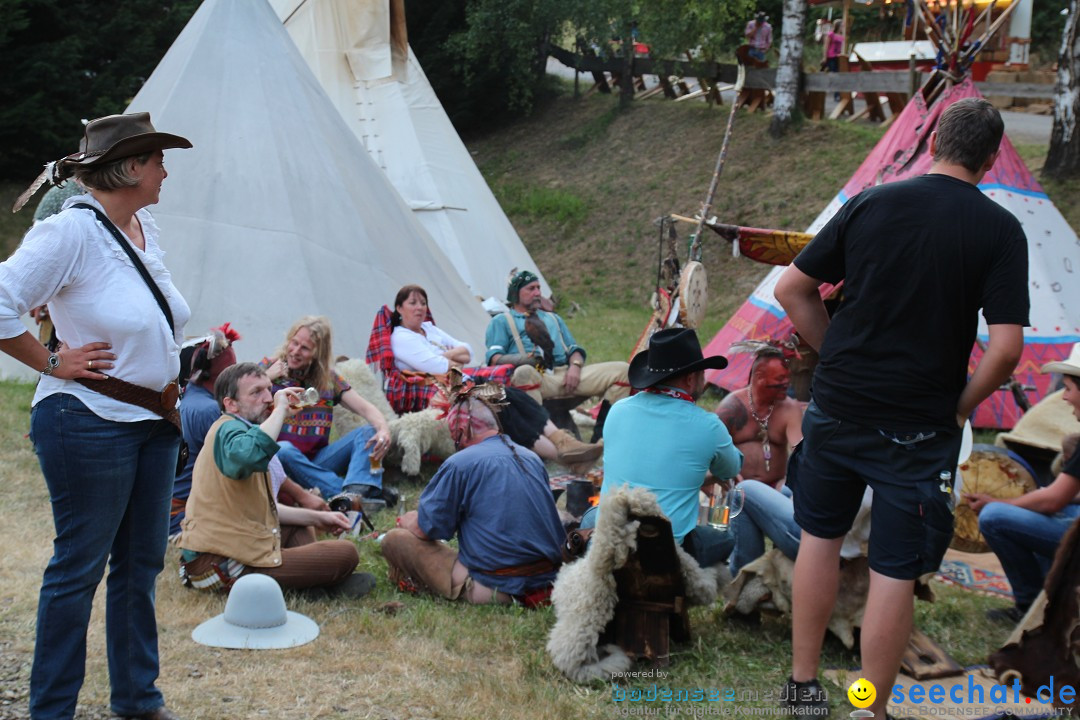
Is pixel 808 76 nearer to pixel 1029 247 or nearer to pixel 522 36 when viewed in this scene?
pixel 522 36

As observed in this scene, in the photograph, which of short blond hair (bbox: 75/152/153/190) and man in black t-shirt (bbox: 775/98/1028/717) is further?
man in black t-shirt (bbox: 775/98/1028/717)

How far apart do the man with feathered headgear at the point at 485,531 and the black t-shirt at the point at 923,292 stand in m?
1.50

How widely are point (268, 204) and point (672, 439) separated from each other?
5.46 meters

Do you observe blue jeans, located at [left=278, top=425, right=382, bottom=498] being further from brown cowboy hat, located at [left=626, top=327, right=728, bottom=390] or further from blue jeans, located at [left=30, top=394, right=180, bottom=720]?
blue jeans, located at [left=30, top=394, right=180, bottom=720]

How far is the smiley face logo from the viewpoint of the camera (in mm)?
2779

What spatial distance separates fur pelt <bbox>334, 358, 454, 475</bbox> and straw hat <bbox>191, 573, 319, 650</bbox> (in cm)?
228

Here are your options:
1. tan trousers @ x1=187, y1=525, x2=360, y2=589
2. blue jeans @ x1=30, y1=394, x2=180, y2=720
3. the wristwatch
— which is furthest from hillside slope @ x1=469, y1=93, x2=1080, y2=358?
the wristwatch

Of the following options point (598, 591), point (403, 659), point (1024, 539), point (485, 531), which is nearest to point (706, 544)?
point (598, 591)

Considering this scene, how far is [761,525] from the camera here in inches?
156

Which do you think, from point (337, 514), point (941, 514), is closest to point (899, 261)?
point (941, 514)

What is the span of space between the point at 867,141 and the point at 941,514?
511 inches

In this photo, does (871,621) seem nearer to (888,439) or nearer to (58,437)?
(888,439)

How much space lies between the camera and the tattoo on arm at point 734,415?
4.48m

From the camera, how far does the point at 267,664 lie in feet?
11.3
